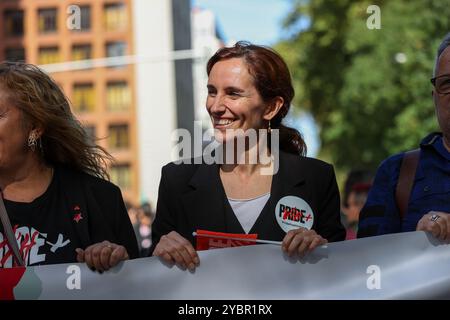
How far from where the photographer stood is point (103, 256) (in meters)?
3.24

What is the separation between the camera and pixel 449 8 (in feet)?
58.7

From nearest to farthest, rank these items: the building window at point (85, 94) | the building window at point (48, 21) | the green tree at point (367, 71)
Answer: the green tree at point (367, 71) → the building window at point (48, 21) → the building window at point (85, 94)

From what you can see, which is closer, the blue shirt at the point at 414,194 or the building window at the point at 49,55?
the blue shirt at the point at 414,194

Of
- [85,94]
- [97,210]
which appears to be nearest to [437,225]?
[97,210]

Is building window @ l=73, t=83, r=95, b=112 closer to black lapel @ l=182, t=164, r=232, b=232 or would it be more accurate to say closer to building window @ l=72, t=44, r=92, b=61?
building window @ l=72, t=44, r=92, b=61

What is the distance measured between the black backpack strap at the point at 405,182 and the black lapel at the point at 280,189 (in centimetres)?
39

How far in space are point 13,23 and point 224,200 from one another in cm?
6554

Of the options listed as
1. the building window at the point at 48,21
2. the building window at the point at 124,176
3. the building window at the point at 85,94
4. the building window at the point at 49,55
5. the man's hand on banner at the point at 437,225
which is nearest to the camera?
the man's hand on banner at the point at 437,225

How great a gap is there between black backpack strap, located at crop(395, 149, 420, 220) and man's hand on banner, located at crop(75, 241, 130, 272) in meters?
1.06

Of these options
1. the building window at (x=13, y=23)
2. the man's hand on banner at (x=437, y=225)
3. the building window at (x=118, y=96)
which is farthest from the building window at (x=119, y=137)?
the man's hand on banner at (x=437, y=225)

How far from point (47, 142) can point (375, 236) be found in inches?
55.5

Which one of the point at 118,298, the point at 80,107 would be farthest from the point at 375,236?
the point at 80,107

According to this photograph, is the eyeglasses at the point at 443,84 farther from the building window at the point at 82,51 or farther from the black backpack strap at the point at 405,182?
the building window at the point at 82,51

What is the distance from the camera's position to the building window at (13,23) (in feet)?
217
